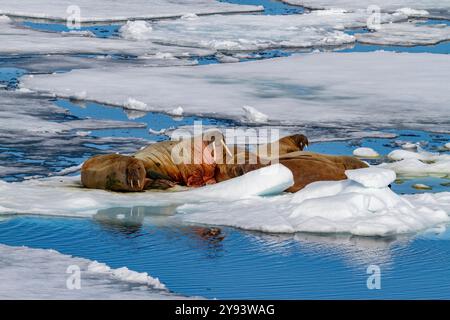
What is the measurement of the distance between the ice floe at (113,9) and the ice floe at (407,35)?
3946 millimetres

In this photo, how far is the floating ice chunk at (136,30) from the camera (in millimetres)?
21386

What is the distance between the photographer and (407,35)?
21938mm

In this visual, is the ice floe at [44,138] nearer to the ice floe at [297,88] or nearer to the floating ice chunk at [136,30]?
the ice floe at [297,88]

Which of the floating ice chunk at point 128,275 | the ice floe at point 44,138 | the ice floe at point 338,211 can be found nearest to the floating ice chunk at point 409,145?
the ice floe at point 44,138

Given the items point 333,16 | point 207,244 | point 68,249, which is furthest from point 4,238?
point 333,16

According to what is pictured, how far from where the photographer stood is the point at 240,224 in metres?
8.22

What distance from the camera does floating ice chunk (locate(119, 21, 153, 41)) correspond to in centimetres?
2139

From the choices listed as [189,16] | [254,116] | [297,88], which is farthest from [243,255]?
[189,16]

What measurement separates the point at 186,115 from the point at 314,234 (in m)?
5.82

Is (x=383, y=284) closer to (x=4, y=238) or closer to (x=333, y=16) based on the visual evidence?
(x=4, y=238)

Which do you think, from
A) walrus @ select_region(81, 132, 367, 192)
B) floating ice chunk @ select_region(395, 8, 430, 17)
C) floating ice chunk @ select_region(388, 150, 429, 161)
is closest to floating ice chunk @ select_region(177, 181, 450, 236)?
walrus @ select_region(81, 132, 367, 192)

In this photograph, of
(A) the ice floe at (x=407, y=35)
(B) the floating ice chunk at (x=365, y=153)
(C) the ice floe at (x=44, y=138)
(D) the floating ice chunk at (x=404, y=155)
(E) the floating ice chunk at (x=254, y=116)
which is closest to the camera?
(C) the ice floe at (x=44, y=138)

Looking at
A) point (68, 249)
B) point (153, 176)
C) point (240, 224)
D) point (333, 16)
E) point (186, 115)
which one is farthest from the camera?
point (333, 16)

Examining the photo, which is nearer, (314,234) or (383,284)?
(383,284)
